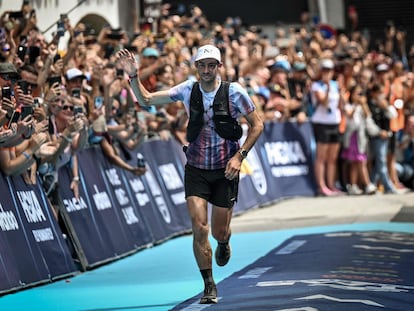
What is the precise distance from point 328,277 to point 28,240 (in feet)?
10.6

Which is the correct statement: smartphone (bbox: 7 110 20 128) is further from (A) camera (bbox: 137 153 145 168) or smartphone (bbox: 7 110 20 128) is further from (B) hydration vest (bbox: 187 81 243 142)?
(A) camera (bbox: 137 153 145 168)

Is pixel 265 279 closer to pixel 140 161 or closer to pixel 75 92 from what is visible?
pixel 75 92

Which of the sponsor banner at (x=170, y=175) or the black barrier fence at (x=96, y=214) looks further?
the sponsor banner at (x=170, y=175)

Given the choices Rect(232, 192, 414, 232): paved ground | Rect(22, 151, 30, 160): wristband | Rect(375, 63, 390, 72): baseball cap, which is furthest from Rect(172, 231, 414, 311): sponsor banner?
Rect(375, 63, 390, 72): baseball cap

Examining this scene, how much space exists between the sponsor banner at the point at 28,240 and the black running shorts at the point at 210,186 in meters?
2.22

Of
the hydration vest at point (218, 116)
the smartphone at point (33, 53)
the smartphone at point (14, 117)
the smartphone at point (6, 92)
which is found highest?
the smartphone at point (33, 53)

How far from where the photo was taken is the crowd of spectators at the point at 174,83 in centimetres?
1386

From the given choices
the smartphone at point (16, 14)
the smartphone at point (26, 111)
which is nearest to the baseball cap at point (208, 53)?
the smartphone at point (26, 111)

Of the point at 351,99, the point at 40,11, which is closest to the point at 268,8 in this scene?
the point at 351,99

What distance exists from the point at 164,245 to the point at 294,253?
274 centimetres

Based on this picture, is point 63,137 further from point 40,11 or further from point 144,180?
point 40,11

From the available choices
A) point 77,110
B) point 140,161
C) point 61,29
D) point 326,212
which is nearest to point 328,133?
point 326,212

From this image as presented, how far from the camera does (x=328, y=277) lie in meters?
12.3

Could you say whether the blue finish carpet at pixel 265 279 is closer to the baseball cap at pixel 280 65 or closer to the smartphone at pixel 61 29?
the smartphone at pixel 61 29
